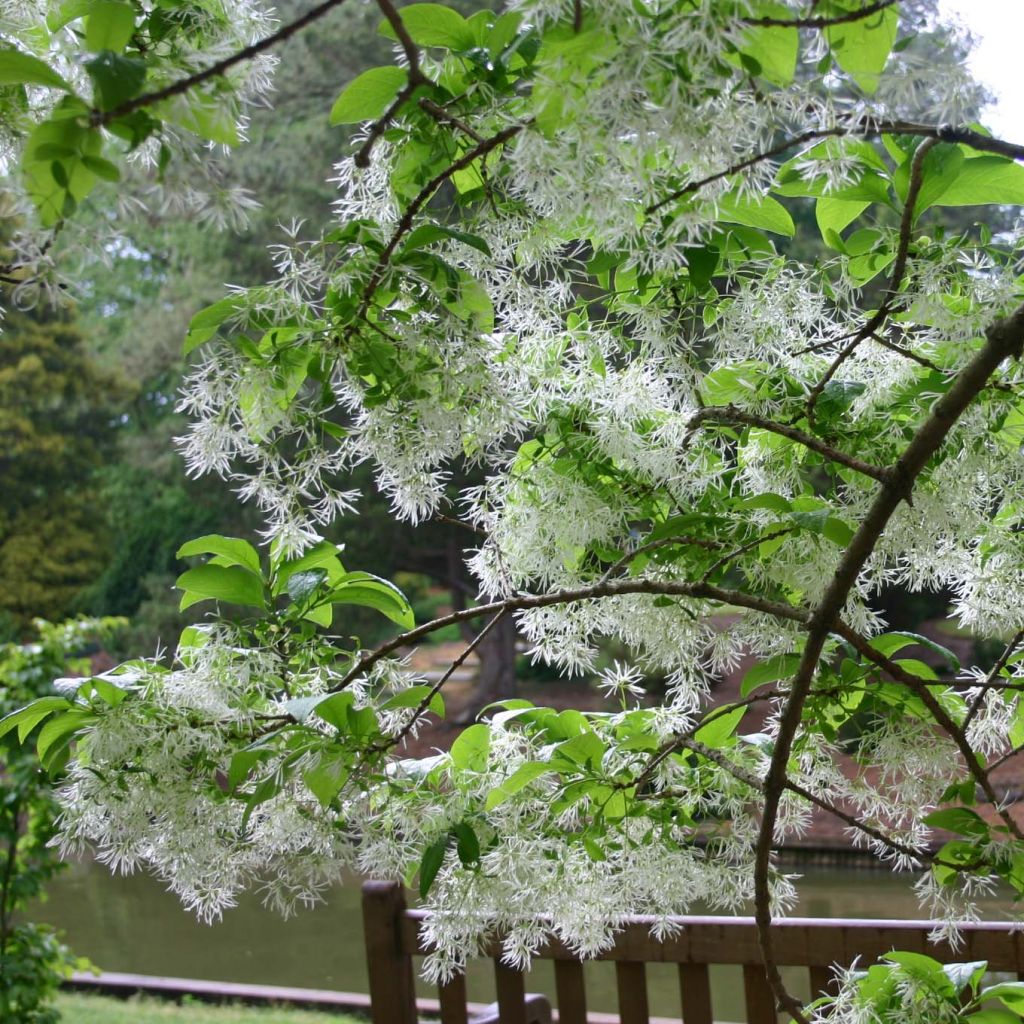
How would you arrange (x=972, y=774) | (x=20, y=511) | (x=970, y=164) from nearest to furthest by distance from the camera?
(x=970, y=164) < (x=972, y=774) < (x=20, y=511)

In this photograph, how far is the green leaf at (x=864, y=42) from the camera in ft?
1.80

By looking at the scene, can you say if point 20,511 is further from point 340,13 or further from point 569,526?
point 569,526

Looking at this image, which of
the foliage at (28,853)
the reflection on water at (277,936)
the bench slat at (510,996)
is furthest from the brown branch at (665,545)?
the reflection on water at (277,936)

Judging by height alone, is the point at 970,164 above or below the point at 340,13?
below

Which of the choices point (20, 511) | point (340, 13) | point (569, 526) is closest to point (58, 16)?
point (569, 526)

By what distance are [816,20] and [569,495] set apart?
1.78 feet

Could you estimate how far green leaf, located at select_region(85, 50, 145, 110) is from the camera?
53cm

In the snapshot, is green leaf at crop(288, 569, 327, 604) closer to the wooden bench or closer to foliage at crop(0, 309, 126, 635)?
the wooden bench

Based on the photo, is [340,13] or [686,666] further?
[340,13]

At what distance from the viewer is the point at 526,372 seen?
1029 mm

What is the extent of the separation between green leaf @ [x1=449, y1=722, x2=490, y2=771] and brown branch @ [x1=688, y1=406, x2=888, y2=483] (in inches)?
13.1

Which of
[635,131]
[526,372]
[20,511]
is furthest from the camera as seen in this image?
[20,511]

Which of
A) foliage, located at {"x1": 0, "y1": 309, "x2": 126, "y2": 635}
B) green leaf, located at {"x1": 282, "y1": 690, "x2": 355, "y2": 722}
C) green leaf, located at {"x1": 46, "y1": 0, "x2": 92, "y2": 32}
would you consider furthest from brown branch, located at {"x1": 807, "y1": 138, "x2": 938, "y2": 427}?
foliage, located at {"x1": 0, "y1": 309, "x2": 126, "y2": 635}

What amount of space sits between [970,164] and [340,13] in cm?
867
